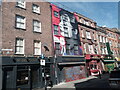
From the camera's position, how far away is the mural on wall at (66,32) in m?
19.4

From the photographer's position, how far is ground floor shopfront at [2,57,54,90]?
12.2m

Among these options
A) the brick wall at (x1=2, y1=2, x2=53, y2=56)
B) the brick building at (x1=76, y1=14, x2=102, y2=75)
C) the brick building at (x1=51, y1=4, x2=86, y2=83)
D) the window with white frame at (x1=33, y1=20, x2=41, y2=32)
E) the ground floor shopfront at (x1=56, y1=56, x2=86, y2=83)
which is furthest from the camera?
the brick building at (x1=76, y1=14, x2=102, y2=75)

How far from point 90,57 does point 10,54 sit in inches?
669

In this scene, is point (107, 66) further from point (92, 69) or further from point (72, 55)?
point (72, 55)

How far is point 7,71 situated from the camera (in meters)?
12.3

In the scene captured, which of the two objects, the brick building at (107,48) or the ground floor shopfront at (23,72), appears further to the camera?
the brick building at (107,48)

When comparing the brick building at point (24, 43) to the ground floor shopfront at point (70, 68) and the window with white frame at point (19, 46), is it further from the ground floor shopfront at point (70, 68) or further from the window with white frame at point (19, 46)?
the ground floor shopfront at point (70, 68)

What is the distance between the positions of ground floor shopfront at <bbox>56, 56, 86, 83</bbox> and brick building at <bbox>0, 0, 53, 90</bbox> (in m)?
1.93

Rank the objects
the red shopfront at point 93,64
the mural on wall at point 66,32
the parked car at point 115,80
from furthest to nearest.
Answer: the red shopfront at point 93,64 < the mural on wall at point 66,32 < the parked car at point 115,80

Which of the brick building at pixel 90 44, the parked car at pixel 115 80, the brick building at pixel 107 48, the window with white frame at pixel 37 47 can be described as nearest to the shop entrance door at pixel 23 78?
the window with white frame at pixel 37 47

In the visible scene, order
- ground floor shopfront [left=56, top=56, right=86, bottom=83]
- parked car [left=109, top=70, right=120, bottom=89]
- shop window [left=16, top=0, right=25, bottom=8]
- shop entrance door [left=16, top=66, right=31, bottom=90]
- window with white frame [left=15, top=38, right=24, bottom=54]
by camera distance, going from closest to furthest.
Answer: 1. parked car [left=109, top=70, right=120, bottom=89]
2. shop entrance door [left=16, top=66, right=31, bottom=90]
3. window with white frame [left=15, top=38, right=24, bottom=54]
4. shop window [left=16, top=0, right=25, bottom=8]
5. ground floor shopfront [left=56, top=56, right=86, bottom=83]

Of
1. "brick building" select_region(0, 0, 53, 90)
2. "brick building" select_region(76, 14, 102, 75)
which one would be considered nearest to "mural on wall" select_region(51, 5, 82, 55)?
"brick building" select_region(76, 14, 102, 75)

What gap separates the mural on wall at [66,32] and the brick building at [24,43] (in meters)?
2.03

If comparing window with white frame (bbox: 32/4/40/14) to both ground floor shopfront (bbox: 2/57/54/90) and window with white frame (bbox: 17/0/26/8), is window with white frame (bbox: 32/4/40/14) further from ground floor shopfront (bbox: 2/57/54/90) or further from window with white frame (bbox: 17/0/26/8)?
ground floor shopfront (bbox: 2/57/54/90)
